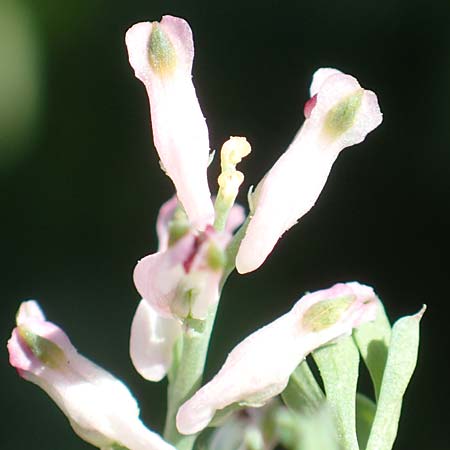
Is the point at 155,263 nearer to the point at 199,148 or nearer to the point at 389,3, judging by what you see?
A: the point at 199,148

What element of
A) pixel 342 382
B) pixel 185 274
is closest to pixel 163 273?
pixel 185 274

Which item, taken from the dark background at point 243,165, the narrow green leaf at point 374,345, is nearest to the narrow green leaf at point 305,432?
the narrow green leaf at point 374,345

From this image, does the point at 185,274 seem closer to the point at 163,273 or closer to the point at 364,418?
the point at 163,273

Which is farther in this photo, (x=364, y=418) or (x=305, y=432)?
(x=364, y=418)

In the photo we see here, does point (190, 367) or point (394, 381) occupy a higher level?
point (190, 367)

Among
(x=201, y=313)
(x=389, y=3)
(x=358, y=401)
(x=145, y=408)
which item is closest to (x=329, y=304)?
(x=201, y=313)
